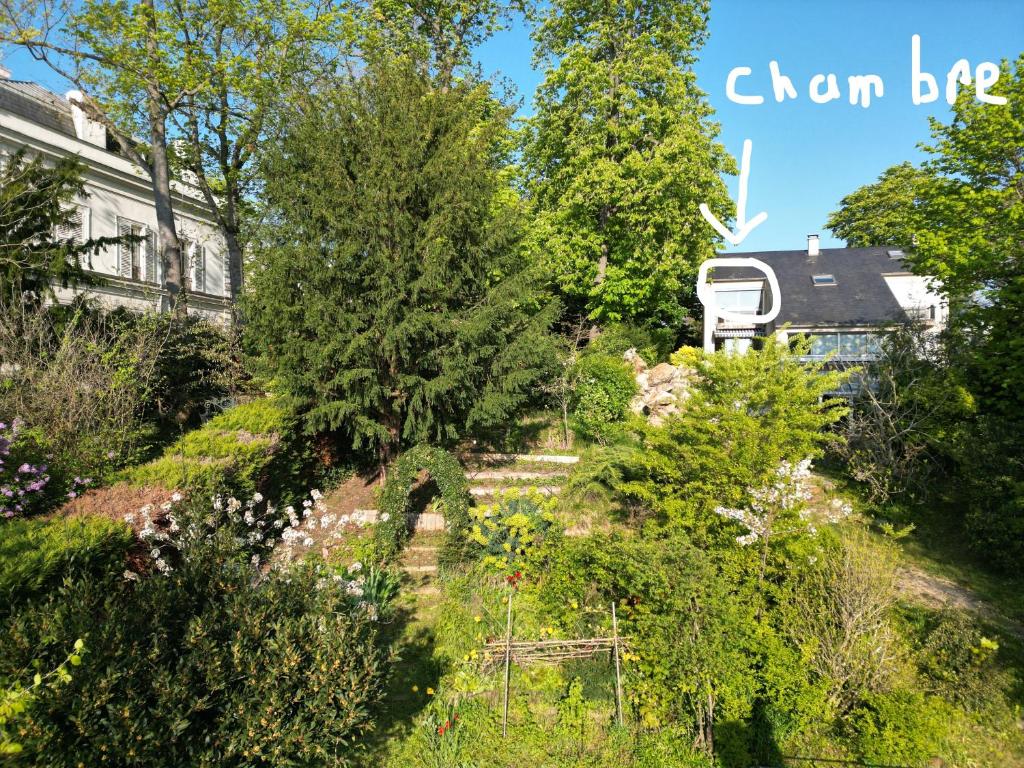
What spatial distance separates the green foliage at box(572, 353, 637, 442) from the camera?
13.7 metres

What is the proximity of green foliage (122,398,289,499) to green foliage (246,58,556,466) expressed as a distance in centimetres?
77

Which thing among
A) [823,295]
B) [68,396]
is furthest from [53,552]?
[823,295]

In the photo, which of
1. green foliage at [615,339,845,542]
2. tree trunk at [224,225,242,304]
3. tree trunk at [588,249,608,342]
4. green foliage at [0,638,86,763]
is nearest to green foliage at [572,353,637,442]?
tree trunk at [588,249,608,342]

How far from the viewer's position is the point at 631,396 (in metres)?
14.2

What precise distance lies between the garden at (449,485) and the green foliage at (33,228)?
0.08 metres

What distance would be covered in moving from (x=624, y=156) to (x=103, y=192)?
1874 centimetres

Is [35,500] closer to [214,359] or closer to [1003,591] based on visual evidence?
[214,359]

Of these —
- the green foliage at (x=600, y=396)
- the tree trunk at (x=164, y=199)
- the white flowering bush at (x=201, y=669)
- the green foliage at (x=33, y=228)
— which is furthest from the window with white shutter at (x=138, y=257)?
the white flowering bush at (x=201, y=669)

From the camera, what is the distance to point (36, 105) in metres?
19.1

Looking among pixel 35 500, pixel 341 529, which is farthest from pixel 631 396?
pixel 35 500

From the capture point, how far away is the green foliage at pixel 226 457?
689 cm

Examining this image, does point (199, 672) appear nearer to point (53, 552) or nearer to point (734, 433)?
point (53, 552)

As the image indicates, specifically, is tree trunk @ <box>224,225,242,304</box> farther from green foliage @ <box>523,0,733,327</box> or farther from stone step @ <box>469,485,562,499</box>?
stone step @ <box>469,485,562,499</box>

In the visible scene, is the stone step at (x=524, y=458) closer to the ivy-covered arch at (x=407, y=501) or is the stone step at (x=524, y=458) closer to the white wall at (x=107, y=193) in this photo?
the ivy-covered arch at (x=407, y=501)
